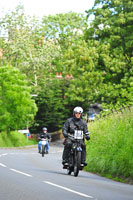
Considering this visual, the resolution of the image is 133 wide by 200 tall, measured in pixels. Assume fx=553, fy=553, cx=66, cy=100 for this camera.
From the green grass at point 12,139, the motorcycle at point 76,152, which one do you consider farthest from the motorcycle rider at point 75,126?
the green grass at point 12,139

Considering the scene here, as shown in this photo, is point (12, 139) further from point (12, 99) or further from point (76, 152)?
point (76, 152)

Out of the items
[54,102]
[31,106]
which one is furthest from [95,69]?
[54,102]

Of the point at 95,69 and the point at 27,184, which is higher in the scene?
the point at 95,69

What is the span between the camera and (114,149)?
1705cm

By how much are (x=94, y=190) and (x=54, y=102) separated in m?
58.6

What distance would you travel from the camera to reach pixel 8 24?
73000 mm

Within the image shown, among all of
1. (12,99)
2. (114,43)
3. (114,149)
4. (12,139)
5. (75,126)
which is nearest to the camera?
(75,126)

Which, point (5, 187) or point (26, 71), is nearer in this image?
point (5, 187)

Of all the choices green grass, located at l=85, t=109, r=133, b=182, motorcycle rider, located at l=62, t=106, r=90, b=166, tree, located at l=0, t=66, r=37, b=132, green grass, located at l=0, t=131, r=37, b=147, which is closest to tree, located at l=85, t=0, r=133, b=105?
tree, located at l=0, t=66, r=37, b=132

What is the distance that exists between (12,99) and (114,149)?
1566 inches

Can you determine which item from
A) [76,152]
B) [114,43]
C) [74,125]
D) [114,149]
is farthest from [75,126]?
[114,43]

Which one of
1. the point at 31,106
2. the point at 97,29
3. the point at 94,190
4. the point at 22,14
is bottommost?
the point at 94,190

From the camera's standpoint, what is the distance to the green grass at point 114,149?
1563cm

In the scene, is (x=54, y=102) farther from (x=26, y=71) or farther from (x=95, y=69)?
(x=95, y=69)
